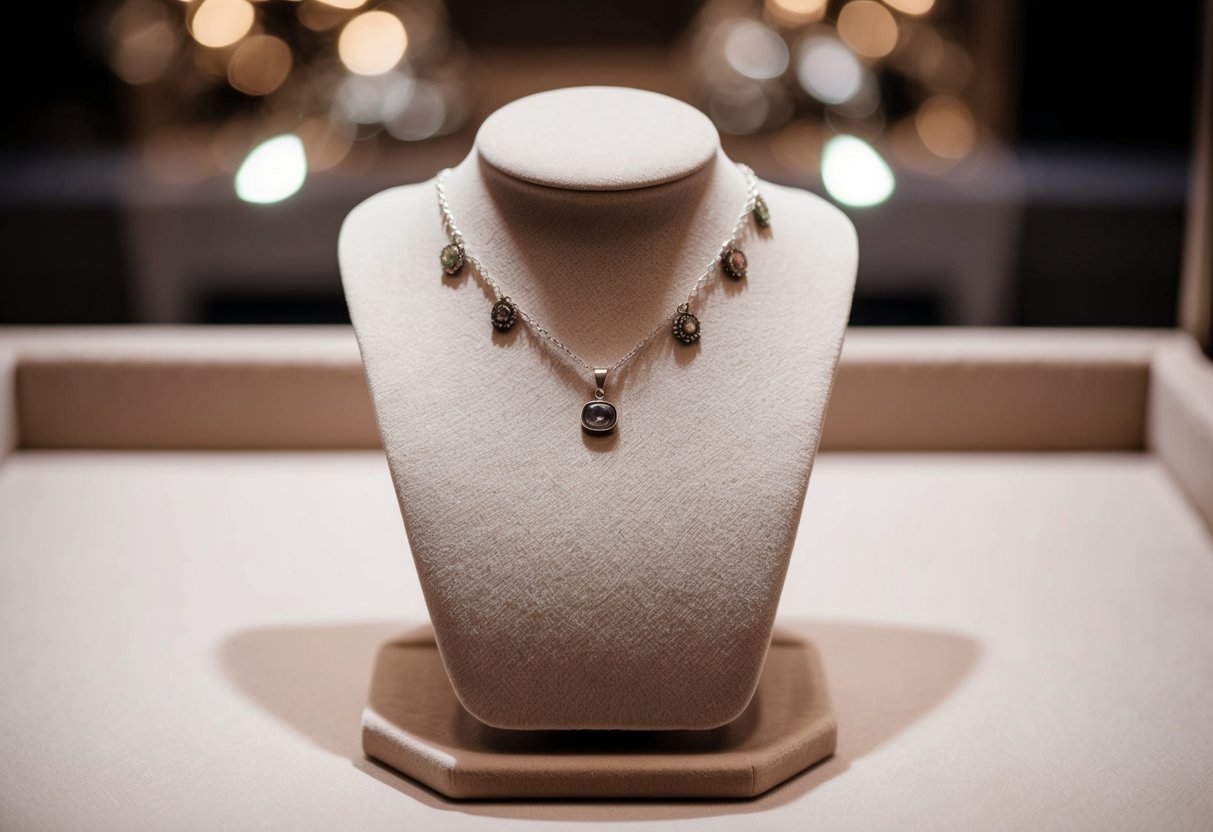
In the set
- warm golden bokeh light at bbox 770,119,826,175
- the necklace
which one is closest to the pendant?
the necklace

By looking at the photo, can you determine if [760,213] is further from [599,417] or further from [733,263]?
[599,417]

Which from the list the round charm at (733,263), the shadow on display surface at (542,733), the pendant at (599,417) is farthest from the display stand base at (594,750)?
the round charm at (733,263)

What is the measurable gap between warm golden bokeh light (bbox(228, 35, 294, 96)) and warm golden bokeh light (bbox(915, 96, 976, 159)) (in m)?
1.40

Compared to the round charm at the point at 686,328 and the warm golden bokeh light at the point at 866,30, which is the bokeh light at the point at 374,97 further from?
the round charm at the point at 686,328

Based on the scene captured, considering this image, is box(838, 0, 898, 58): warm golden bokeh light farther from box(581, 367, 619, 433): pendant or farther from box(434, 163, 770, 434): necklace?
box(581, 367, 619, 433): pendant

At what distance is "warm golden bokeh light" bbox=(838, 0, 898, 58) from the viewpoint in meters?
2.73

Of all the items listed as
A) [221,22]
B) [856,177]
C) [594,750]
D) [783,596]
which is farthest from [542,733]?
[221,22]

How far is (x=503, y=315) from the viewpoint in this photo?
975 mm

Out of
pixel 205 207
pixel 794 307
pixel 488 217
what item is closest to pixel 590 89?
pixel 488 217

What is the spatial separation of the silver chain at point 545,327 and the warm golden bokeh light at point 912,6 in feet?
6.12

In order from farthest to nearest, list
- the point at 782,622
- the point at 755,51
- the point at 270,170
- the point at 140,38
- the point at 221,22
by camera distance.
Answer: the point at 755,51 < the point at 140,38 < the point at 221,22 < the point at 270,170 < the point at 782,622

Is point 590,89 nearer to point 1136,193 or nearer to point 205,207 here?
point 205,207

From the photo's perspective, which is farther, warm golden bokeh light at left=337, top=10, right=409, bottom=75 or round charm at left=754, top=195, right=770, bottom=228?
warm golden bokeh light at left=337, top=10, right=409, bottom=75

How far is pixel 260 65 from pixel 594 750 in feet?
7.16
